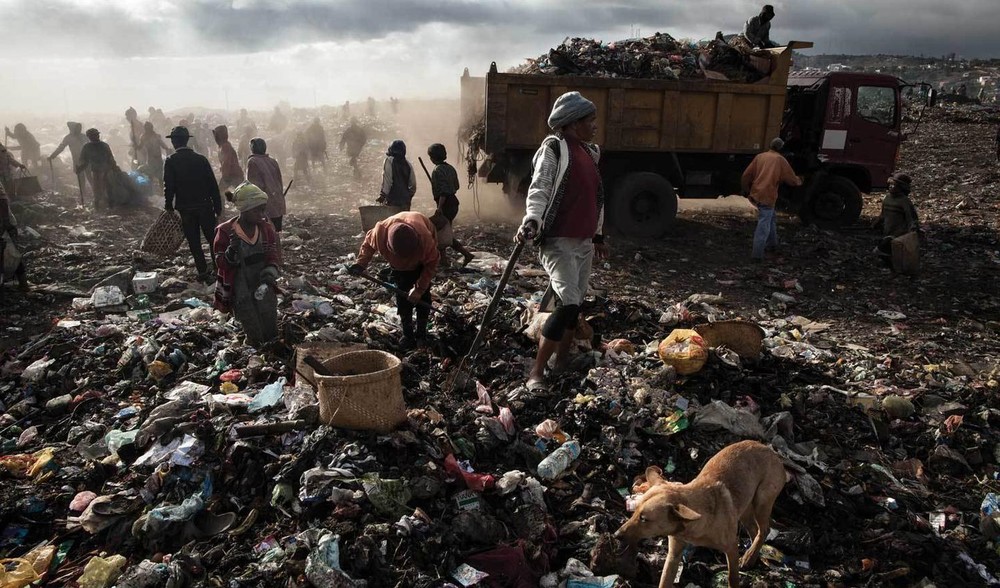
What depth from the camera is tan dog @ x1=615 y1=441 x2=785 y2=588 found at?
7.68 ft

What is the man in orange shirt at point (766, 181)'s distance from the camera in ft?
24.2

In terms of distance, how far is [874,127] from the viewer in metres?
8.97

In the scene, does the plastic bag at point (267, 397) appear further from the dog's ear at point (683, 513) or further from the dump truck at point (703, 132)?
the dump truck at point (703, 132)

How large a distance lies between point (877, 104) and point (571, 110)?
7.39 m

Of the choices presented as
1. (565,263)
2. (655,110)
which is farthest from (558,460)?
(655,110)

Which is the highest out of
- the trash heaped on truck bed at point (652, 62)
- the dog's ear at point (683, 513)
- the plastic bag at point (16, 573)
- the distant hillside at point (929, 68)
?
the distant hillside at point (929, 68)

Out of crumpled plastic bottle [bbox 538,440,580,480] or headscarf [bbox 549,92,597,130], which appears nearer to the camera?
crumpled plastic bottle [bbox 538,440,580,480]

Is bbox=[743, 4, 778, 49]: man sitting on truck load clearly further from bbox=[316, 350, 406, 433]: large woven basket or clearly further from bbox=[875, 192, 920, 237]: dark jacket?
bbox=[316, 350, 406, 433]: large woven basket

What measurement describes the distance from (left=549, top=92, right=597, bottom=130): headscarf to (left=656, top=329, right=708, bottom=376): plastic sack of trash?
159 centimetres

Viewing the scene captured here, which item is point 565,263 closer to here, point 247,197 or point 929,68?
point 247,197

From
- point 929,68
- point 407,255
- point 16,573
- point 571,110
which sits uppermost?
point 929,68

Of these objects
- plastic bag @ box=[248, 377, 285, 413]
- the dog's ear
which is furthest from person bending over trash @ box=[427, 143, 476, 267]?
the dog's ear

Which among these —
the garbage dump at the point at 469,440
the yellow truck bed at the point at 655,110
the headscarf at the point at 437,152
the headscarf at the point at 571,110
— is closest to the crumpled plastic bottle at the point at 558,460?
the garbage dump at the point at 469,440

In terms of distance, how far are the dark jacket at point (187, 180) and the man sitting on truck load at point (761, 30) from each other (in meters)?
7.32
